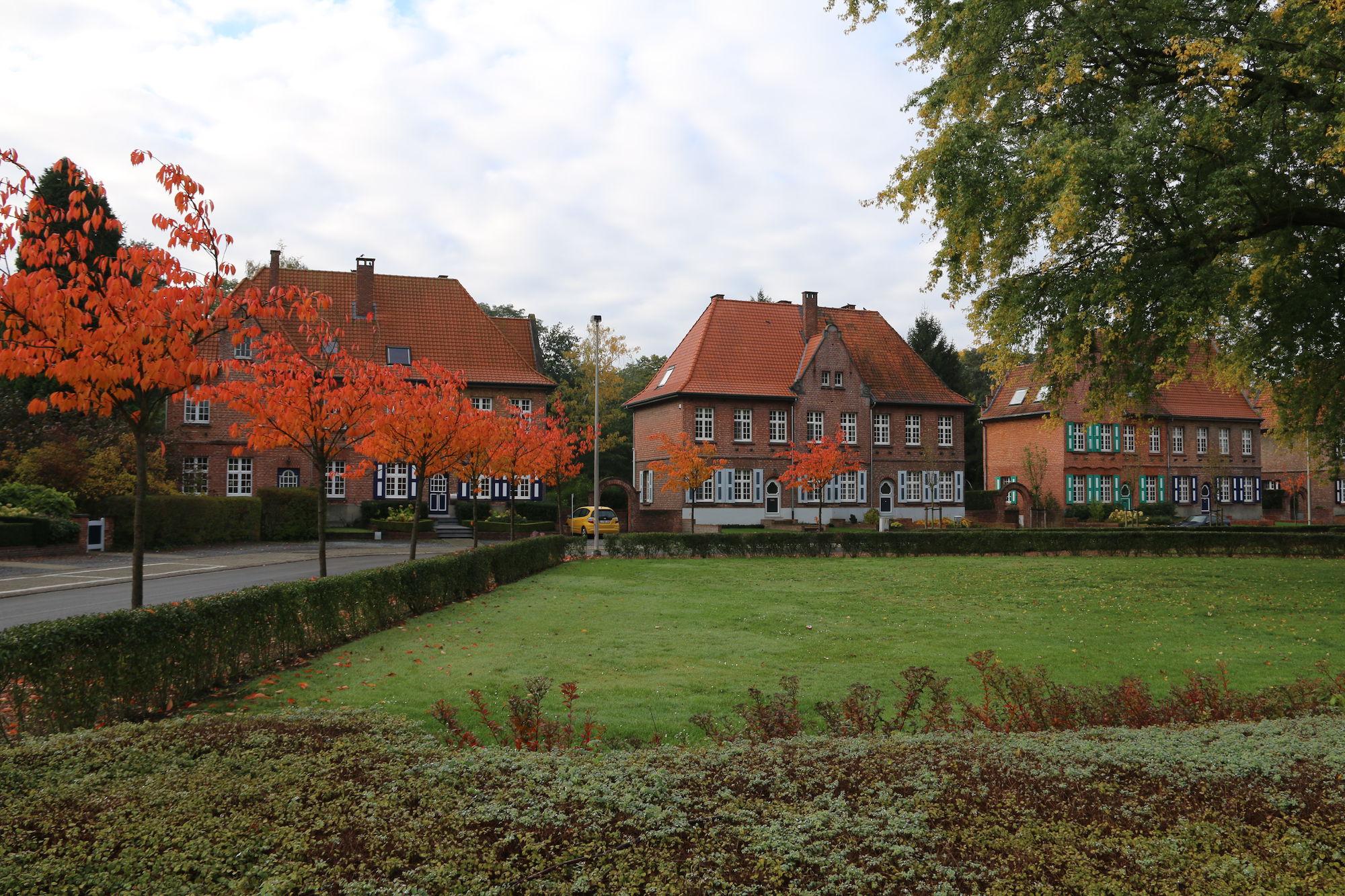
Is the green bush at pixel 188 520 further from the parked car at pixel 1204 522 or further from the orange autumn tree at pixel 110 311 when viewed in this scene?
the parked car at pixel 1204 522

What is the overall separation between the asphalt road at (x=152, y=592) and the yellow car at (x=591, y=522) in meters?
16.5

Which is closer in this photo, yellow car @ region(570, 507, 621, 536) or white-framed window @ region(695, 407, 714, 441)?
yellow car @ region(570, 507, 621, 536)

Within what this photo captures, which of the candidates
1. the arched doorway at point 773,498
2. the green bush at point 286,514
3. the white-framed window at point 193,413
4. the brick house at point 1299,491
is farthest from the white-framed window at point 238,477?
the brick house at point 1299,491

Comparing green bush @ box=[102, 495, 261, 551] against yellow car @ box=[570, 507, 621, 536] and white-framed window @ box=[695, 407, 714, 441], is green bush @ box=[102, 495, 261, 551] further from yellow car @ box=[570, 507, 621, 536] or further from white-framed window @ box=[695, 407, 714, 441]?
white-framed window @ box=[695, 407, 714, 441]

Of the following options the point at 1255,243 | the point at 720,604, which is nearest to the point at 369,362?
the point at 720,604

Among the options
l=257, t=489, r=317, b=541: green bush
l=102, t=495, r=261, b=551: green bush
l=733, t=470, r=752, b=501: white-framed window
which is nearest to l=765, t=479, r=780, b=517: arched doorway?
l=733, t=470, r=752, b=501: white-framed window

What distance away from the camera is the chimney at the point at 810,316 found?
172ft

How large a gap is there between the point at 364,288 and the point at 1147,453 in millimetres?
46015

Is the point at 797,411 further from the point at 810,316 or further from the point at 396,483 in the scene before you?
the point at 396,483

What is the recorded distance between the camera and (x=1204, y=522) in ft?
166

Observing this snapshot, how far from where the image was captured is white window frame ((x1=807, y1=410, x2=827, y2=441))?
1960 inches

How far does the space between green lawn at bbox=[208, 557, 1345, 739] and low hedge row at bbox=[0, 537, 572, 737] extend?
1.33 ft

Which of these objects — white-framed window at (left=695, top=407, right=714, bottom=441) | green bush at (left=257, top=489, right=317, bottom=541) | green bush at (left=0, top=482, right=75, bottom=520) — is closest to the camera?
green bush at (left=0, top=482, right=75, bottom=520)

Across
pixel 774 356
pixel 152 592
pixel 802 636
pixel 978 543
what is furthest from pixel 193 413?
pixel 802 636
